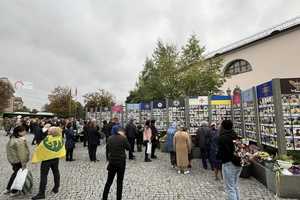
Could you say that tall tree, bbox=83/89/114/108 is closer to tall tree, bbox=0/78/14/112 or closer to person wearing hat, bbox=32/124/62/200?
tall tree, bbox=0/78/14/112

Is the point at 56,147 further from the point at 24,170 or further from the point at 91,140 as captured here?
the point at 91,140

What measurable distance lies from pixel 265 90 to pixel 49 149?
261 inches

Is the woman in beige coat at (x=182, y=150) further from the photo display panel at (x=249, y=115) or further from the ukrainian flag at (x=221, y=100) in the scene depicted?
the ukrainian flag at (x=221, y=100)

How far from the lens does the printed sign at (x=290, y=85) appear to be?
7.21 meters

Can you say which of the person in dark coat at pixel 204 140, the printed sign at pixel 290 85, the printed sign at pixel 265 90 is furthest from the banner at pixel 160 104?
the printed sign at pixel 290 85

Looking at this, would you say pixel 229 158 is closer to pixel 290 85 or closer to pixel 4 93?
pixel 290 85

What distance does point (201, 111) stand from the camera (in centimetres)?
1248

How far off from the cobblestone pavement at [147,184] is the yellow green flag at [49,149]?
0.93 m

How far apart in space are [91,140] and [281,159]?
289 inches

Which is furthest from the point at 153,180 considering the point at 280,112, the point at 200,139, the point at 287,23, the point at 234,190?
the point at 287,23

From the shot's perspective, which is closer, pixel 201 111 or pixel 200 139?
pixel 200 139

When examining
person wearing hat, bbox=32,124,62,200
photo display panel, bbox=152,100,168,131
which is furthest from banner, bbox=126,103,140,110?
person wearing hat, bbox=32,124,62,200

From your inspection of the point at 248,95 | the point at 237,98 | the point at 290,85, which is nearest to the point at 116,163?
the point at 290,85

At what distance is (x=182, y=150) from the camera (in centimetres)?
856
